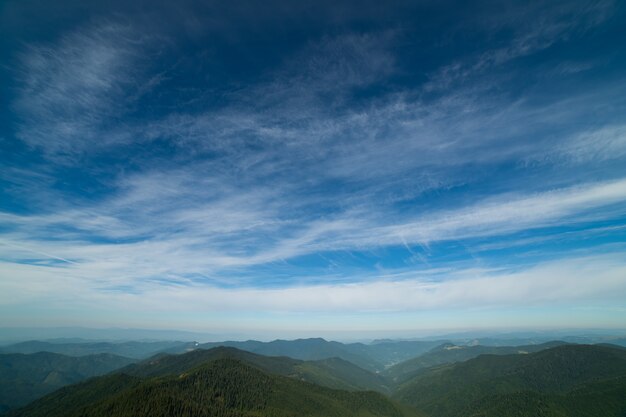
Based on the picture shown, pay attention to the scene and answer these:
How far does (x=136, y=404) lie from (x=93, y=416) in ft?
86.2

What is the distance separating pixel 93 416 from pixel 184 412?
5777 cm

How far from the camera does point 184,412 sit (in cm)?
19712

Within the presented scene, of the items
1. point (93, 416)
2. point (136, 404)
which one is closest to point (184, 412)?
point (136, 404)

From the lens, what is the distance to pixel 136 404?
199m

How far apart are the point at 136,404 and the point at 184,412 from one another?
107ft

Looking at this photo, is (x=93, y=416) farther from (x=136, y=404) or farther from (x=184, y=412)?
(x=184, y=412)

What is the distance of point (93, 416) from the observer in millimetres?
195000
